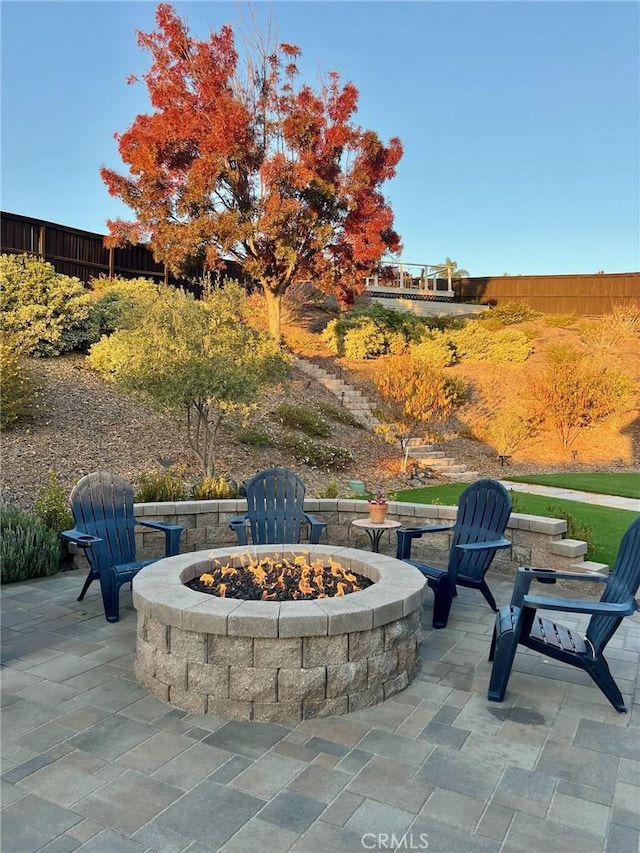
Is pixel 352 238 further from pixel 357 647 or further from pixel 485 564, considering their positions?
pixel 357 647

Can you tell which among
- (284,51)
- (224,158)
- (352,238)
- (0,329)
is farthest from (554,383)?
(0,329)

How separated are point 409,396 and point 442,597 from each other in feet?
24.2

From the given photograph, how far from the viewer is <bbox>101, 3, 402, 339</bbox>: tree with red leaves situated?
13.4 m

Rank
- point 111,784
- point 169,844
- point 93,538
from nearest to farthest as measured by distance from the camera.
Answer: point 169,844 → point 111,784 → point 93,538

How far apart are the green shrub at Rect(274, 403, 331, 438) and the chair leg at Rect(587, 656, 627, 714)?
8.68m

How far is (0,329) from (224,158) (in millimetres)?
6257

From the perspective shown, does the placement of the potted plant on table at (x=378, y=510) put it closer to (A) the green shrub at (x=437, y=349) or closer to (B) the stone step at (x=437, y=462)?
(B) the stone step at (x=437, y=462)

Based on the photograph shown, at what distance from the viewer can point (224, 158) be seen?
13.4m

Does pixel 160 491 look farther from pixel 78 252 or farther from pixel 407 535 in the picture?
pixel 78 252

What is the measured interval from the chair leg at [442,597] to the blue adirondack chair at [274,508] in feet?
4.73

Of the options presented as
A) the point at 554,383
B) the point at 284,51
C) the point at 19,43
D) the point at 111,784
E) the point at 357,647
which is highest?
the point at 284,51

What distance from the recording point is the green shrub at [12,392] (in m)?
8.41

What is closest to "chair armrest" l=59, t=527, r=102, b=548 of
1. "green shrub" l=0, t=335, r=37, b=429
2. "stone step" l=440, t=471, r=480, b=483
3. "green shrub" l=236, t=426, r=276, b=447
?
"green shrub" l=0, t=335, r=37, b=429
